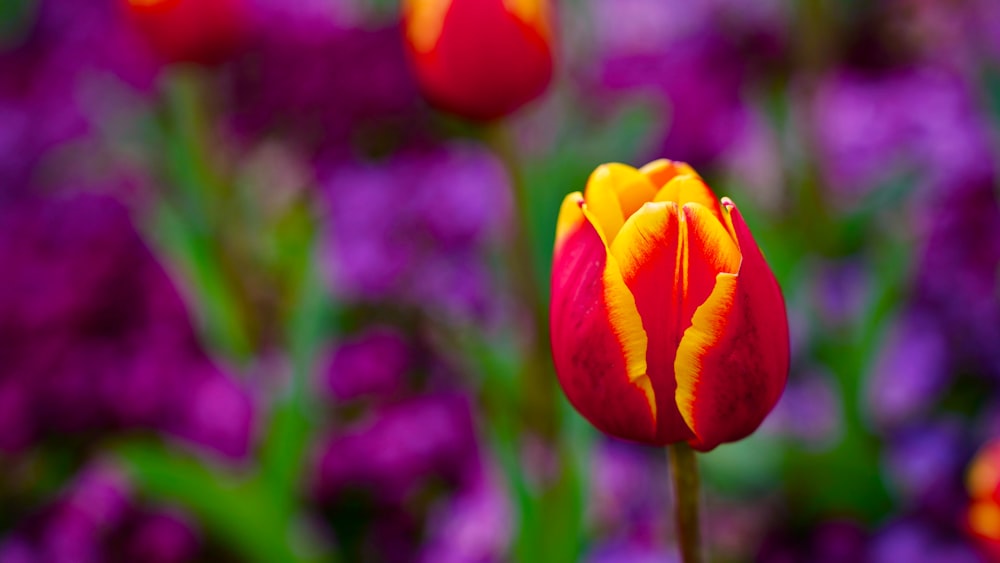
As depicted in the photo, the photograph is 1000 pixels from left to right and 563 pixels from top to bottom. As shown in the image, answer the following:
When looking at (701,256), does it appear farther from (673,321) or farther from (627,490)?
(627,490)

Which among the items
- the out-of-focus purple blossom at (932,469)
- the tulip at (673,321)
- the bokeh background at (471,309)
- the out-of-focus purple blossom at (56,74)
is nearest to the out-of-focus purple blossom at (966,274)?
the bokeh background at (471,309)

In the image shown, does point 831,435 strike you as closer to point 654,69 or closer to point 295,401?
point 295,401

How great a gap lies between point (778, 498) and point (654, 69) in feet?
3.30

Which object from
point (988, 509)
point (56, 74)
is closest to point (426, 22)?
point (988, 509)

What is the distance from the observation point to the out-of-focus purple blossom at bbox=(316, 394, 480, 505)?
1.16 m

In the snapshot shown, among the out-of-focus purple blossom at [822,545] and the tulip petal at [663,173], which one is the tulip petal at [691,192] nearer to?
the tulip petal at [663,173]

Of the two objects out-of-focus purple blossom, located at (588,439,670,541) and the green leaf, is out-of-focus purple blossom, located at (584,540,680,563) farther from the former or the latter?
the green leaf

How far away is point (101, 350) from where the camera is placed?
1.45 metres

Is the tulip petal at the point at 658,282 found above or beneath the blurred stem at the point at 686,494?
above

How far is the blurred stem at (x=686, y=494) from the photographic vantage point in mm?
514

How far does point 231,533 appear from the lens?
1015 millimetres

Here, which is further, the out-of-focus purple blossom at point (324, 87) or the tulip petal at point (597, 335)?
the out-of-focus purple blossom at point (324, 87)

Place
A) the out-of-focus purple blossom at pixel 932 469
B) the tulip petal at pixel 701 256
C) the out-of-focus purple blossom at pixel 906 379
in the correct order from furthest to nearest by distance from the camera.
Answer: the out-of-focus purple blossom at pixel 906 379
the out-of-focus purple blossom at pixel 932 469
the tulip petal at pixel 701 256

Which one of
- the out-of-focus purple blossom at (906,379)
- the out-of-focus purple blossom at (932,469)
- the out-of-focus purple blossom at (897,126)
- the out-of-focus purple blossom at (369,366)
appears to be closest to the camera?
the out-of-focus purple blossom at (932,469)
